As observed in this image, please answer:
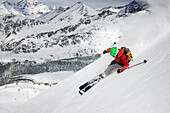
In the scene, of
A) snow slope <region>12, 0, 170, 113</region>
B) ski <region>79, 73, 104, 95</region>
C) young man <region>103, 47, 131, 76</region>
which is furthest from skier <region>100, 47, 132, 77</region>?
ski <region>79, 73, 104, 95</region>

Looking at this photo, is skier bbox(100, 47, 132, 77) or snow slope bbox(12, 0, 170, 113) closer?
snow slope bbox(12, 0, 170, 113)

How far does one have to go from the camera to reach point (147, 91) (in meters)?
3.94

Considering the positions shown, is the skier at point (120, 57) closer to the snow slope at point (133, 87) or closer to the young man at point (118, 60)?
the young man at point (118, 60)

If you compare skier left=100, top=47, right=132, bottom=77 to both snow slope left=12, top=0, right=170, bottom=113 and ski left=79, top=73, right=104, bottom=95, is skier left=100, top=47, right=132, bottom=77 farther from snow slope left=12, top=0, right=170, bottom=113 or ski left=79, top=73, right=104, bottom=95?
ski left=79, top=73, right=104, bottom=95

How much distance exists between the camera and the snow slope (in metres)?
3.59

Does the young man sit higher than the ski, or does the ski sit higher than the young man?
the young man

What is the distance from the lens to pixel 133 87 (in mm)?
4797

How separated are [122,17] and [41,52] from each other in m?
103

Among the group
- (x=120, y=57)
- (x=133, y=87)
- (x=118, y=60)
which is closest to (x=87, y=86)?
(x=118, y=60)

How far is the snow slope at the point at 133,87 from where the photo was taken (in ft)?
11.8

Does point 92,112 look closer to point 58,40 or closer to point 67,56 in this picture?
point 67,56

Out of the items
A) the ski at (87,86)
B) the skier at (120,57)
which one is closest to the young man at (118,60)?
the skier at (120,57)

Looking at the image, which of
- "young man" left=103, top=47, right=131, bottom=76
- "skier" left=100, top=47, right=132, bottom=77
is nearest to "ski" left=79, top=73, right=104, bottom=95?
"young man" left=103, top=47, right=131, bottom=76

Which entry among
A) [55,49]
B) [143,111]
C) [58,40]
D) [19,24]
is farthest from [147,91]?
[19,24]
